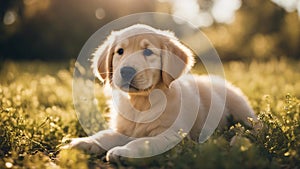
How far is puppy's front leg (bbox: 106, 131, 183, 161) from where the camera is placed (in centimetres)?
361

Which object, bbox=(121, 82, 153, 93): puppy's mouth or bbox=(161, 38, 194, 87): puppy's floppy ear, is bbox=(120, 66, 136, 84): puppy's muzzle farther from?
bbox=(161, 38, 194, 87): puppy's floppy ear

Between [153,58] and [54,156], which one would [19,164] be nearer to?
[54,156]

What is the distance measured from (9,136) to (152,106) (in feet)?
4.23

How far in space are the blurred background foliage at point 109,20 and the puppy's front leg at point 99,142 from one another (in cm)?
1577

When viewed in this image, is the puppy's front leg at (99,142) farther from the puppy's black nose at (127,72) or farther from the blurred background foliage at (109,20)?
the blurred background foliage at (109,20)

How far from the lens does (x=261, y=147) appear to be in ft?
12.5

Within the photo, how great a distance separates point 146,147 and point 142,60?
35.9 inches

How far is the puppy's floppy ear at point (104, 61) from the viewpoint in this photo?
14.8ft

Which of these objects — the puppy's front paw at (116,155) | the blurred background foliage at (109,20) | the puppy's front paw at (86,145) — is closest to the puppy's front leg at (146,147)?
the puppy's front paw at (116,155)

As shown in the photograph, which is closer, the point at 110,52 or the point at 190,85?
the point at 110,52

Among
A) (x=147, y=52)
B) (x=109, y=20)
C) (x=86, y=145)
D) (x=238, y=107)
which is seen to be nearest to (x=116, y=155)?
(x=86, y=145)

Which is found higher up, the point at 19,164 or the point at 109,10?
the point at 109,10

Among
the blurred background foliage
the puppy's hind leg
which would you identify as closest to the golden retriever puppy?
the puppy's hind leg

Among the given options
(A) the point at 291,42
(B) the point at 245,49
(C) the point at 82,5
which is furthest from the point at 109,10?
(A) the point at 291,42
